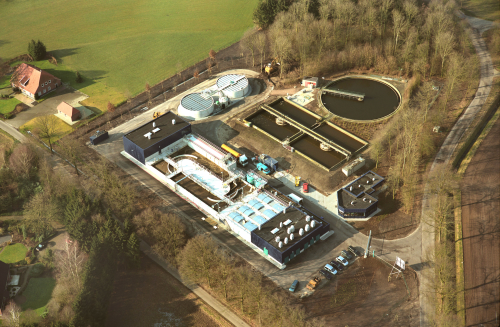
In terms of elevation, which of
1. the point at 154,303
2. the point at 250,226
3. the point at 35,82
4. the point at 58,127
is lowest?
the point at 154,303

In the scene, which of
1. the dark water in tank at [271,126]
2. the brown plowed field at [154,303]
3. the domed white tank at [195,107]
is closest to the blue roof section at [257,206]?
the brown plowed field at [154,303]

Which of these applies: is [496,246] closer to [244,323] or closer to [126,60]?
[244,323]

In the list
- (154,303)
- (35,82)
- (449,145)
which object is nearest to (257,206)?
(154,303)

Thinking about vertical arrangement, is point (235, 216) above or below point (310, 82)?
below

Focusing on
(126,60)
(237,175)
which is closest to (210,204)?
(237,175)

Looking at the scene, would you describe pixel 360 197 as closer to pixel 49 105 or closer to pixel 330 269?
pixel 330 269
